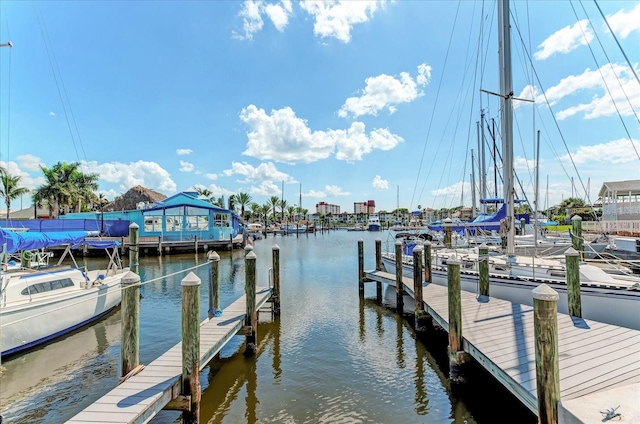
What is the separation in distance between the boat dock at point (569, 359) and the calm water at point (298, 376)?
3.70ft

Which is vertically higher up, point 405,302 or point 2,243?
point 2,243

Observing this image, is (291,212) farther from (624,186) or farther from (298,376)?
(298,376)

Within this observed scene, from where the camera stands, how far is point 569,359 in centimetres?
589

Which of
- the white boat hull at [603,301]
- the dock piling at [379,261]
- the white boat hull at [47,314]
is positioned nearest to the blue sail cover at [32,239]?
the white boat hull at [47,314]

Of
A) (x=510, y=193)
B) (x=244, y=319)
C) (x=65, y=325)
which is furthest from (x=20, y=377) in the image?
(x=510, y=193)

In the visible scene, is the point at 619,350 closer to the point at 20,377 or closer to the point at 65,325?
the point at 20,377

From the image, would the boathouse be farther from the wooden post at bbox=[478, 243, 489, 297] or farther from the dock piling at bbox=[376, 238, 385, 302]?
the wooden post at bbox=[478, 243, 489, 297]

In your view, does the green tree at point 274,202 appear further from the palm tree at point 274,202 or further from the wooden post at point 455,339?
the wooden post at point 455,339

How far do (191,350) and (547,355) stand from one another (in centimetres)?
559

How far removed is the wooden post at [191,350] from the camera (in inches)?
238

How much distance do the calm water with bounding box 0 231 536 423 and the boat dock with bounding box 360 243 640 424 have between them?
1.13m

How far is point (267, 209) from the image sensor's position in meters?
99.1

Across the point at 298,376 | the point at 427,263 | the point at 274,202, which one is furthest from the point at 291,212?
the point at 298,376

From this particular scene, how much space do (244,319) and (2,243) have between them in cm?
649
